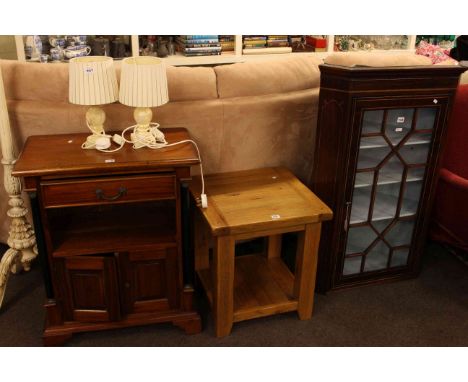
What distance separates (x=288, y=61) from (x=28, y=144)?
1.24 metres

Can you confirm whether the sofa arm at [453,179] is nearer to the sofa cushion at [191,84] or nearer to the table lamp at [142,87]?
the sofa cushion at [191,84]

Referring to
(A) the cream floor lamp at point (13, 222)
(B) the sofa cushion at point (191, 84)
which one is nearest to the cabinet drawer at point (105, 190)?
(A) the cream floor lamp at point (13, 222)

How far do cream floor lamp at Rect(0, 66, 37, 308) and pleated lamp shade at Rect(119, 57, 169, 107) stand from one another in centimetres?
53

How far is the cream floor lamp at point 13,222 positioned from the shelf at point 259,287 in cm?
79

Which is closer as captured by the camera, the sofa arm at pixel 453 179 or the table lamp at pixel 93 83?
the table lamp at pixel 93 83

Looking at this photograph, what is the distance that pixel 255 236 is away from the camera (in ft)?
5.83

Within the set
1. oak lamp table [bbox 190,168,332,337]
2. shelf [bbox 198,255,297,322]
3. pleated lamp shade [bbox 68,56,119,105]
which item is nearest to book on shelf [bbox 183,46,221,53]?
oak lamp table [bbox 190,168,332,337]

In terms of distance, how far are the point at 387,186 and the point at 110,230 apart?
3.98 ft

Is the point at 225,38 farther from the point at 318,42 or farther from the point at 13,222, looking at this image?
the point at 13,222

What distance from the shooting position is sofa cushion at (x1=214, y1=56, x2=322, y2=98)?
2.15 m

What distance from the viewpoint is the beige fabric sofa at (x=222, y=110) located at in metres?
1.99

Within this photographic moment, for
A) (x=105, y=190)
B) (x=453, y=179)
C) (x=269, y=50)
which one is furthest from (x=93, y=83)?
(x=269, y=50)

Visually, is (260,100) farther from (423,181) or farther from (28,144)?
(28,144)
